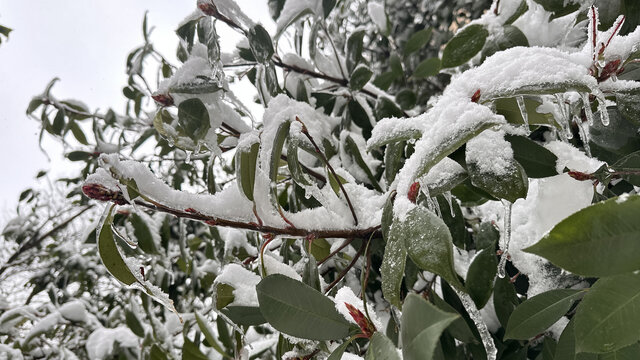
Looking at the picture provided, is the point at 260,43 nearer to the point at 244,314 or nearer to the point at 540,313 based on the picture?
the point at 244,314

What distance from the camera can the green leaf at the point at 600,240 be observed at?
0.99ft

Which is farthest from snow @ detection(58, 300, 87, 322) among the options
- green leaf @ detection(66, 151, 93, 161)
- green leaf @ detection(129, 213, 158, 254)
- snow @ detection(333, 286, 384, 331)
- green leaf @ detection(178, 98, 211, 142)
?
snow @ detection(333, 286, 384, 331)

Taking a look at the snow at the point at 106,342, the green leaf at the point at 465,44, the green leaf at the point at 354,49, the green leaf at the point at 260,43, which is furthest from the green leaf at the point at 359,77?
the snow at the point at 106,342

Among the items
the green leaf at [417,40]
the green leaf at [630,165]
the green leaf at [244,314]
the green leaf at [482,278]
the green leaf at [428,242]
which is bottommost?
the green leaf at [482,278]

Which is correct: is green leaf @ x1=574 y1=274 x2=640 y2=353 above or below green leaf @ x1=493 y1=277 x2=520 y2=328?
above

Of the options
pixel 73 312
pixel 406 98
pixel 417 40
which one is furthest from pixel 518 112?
pixel 73 312

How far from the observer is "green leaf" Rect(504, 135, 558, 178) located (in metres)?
0.56

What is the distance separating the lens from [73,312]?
186cm

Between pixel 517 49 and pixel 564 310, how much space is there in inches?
12.6

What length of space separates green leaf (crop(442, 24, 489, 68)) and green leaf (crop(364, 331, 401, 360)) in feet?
2.38

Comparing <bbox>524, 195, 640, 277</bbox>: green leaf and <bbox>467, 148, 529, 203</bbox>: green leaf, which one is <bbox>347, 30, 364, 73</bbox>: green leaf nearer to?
<bbox>467, 148, 529, 203</bbox>: green leaf

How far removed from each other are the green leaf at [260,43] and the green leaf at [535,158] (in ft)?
1.57

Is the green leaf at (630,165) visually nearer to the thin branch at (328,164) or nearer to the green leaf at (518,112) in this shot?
the green leaf at (518,112)

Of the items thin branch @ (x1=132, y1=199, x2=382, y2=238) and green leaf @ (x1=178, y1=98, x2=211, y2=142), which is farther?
green leaf @ (x1=178, y1=98, x2=211, y2=142)
